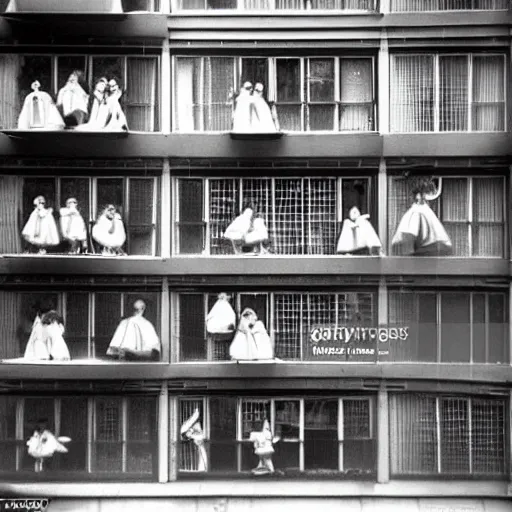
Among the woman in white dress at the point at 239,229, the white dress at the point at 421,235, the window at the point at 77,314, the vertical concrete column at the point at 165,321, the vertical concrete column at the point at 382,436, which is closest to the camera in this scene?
the white dress at the point at 421,235

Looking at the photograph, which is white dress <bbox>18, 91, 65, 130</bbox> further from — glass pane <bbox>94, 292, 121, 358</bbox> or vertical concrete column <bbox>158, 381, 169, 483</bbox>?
vertical concrete column <bbox>158, 381, 169, 483</bbox>

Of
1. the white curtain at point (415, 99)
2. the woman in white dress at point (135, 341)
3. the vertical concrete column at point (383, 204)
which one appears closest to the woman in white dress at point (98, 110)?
the woman in white dress at point (135, 341)

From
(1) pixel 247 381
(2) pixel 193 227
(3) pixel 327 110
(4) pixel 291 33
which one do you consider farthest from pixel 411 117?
(1) pixel 247 381

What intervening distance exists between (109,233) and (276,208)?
118 inches

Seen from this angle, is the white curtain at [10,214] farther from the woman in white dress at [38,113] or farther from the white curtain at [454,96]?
the white curtain at [454,96]

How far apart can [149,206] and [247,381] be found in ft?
11.8

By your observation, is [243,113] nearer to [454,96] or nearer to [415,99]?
[415,99]

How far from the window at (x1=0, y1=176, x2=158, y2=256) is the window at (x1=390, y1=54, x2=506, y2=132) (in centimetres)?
470

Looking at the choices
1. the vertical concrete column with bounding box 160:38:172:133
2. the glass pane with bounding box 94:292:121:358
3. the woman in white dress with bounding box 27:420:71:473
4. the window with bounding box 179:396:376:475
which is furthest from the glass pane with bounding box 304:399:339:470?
the vertical concrete column with bounding box 160:38:172:133

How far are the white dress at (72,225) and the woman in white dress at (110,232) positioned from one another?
0.70ft

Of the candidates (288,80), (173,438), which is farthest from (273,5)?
(173,438)

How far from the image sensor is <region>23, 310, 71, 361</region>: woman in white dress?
14.1 meters

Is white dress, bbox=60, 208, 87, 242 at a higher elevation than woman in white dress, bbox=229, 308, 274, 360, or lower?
higher

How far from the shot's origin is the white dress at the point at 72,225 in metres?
14.1
